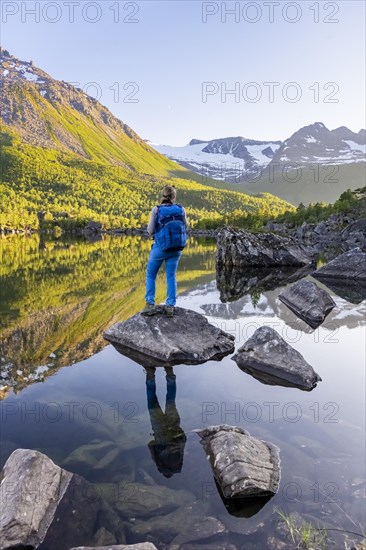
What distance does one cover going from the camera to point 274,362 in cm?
1007

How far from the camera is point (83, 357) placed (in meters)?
11.0

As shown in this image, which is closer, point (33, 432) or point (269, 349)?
point (33, 432)

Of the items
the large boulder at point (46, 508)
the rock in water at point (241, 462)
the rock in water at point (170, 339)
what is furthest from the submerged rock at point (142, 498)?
the rock in water at point (170, 339)

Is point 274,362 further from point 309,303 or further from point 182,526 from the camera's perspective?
point 309,303

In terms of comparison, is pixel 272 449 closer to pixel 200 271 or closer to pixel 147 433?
pixel 147 433

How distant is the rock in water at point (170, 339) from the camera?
36.1 feet

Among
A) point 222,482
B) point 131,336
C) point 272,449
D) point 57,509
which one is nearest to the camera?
point 57,509

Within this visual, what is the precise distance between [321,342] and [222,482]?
8063 mm

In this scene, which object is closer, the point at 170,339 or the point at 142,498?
the point at 142,498

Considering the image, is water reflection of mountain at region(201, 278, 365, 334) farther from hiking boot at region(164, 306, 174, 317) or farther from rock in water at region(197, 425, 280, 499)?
rock in water at region(197, 425, 280, 499)

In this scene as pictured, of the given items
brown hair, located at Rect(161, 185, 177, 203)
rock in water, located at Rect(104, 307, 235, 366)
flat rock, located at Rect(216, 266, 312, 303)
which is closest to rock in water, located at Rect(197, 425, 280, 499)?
rock in water, located at Rect(104, 307, 235, 366)

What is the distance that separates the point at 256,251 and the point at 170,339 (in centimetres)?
2794

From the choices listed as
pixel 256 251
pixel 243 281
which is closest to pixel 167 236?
pixel 243 281

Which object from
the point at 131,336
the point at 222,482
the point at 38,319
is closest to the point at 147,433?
the point at 222,482
